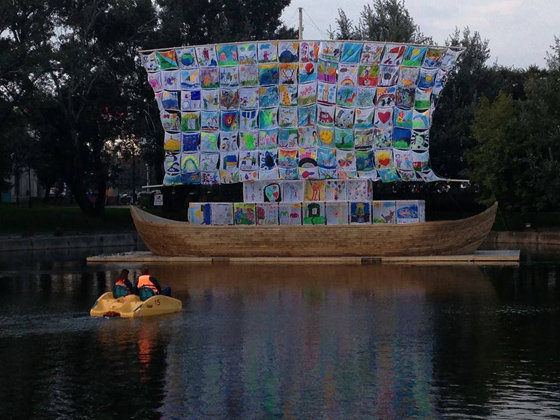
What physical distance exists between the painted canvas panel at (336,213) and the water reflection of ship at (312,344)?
8.91 metres

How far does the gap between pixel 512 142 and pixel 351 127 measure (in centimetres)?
1791

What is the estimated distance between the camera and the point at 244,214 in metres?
53.2

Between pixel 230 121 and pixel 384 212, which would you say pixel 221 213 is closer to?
pixel 230 121

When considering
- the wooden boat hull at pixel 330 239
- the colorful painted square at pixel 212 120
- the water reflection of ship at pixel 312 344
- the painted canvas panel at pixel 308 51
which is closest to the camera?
the water reflection of ship at pixel 312 344

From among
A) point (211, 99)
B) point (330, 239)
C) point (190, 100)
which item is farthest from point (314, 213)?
point (190, 100)

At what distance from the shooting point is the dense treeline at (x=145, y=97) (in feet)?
Result: 210

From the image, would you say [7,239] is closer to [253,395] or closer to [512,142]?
[512,142]

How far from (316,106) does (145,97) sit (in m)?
25.7

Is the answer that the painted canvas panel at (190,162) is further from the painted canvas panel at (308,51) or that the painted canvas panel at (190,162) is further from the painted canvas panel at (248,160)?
the painted canvas panel at (308,51)

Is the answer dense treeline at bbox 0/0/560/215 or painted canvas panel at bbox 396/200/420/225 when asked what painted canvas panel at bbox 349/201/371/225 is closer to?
painted canvas panel at bbox 396/200/420/225

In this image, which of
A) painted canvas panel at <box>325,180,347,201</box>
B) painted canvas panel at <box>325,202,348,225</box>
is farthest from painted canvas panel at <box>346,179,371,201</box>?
painted canvas panel at <box>325,202,348,225</box>

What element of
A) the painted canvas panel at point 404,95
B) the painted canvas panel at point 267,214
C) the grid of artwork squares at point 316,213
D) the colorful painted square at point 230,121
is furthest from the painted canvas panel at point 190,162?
the painted canvas panel at point 404,95

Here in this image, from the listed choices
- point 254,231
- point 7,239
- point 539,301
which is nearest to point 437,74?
point 254,231

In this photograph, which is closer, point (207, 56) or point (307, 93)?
point (307, 93)
